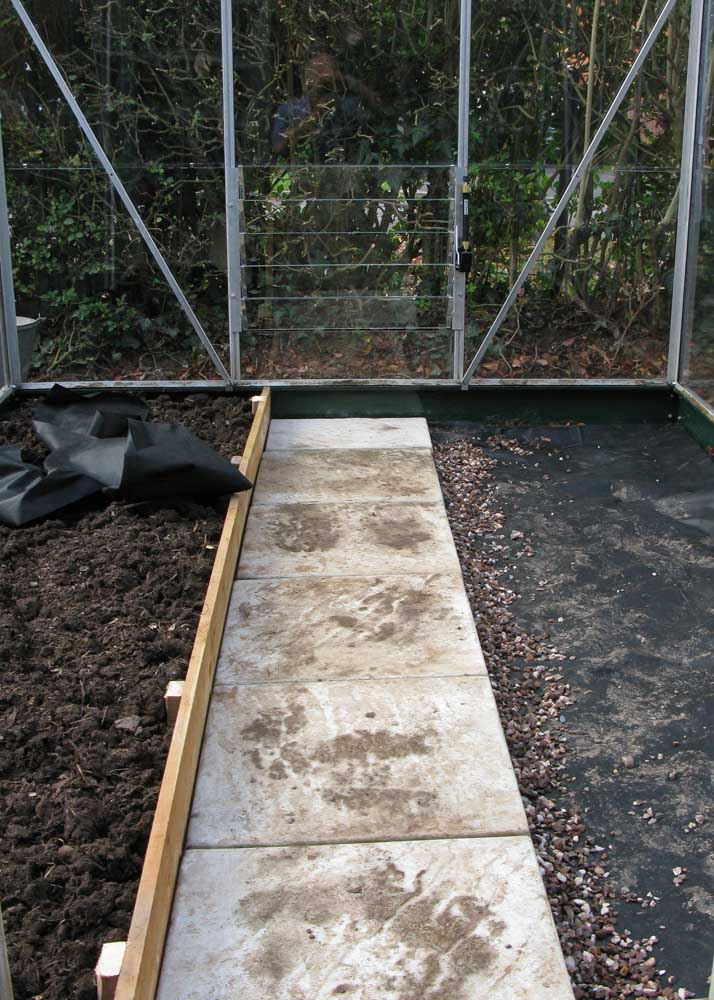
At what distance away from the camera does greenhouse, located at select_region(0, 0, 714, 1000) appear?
2.65 metres

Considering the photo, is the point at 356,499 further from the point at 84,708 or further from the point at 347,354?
the point at 84,708

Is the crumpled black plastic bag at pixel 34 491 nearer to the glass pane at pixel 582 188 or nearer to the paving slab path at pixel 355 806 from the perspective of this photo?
the paving slab path at pixel 355 806

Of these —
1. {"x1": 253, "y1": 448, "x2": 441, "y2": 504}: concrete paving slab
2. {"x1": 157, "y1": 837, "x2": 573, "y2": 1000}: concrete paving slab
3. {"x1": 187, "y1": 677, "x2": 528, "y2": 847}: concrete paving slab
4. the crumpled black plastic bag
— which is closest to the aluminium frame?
{"x1": 253, "y1": 448, "x2": 441, "y2": 504}: concrete paving slab

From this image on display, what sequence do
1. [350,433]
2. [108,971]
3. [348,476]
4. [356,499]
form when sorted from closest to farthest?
[108,971] → [356,499] → [348,476] → [350,433]

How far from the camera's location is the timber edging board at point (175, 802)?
230cm

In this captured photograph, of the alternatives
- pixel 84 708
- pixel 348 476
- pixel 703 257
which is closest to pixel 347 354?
pixel 348 476

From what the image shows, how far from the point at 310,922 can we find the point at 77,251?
4.77 m

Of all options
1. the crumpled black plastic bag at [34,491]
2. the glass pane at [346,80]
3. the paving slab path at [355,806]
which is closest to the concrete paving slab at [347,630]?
the paving slab path at [355,806]

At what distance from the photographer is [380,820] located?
2943 millimetres

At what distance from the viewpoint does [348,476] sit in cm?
571

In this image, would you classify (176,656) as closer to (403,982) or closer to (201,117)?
(403,982)

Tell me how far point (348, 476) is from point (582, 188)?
2219mm

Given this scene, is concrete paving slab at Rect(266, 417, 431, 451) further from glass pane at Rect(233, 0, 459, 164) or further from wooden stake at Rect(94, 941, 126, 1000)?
wooden stake at Rect(94, 941, 126, 1000)

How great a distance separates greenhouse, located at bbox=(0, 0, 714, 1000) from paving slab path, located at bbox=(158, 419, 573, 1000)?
11 millimetres
